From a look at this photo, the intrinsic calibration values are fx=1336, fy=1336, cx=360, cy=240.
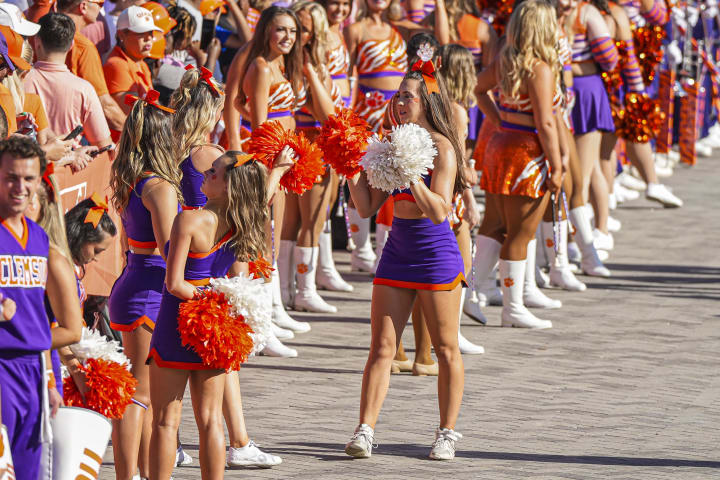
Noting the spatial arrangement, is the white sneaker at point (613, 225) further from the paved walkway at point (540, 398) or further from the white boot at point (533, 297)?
the white boot at point (533, 297)

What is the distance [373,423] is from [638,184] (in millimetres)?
9958

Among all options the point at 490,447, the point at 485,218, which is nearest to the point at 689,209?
the point at 485,218

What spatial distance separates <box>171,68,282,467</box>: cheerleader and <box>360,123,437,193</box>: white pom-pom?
30.6 inches

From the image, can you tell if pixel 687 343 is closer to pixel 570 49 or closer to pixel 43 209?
pixel 570 49

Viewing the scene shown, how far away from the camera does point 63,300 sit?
14.0 feet

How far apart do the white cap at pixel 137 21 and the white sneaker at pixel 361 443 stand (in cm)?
336

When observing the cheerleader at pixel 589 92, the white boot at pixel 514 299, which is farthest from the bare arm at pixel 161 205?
the cheerleader at pixel 589 92

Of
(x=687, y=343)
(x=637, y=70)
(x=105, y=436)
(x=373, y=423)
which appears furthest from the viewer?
(x=637, y=70)

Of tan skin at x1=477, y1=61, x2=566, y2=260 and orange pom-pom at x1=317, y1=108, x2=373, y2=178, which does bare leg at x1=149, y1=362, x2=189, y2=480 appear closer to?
orange pom-pom at x1=317, y1=108, x2=373, y2=178

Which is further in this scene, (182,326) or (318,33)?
(318,33)

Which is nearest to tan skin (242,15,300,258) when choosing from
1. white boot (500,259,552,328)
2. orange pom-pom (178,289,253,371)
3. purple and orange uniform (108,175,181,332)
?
white boot (500,259,552,328)

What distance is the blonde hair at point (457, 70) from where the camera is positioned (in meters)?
8.08

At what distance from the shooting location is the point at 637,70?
12180 mm

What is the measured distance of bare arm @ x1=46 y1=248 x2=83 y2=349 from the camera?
425 cm
